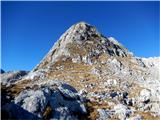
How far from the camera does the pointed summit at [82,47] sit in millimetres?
129262

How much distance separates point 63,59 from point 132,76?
99.2ft

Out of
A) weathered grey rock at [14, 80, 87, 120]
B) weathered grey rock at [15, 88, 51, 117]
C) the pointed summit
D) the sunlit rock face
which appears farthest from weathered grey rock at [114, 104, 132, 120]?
the pointed summit

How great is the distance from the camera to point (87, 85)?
99438 mm

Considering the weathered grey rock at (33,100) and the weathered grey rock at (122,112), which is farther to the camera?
the weathered grey rock at (122,112)

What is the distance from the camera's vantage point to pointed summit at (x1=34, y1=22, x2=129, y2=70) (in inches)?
5089

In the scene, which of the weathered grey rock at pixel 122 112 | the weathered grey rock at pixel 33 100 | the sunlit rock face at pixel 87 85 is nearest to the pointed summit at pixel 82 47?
the sunlit rock face at pixel 87 85

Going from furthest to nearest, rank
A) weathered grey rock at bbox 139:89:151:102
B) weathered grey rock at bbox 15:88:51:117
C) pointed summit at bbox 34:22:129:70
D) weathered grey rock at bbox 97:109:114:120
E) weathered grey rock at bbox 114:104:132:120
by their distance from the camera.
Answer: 1. pointed summit at bbox 34:22:129:70
2. weathered grey rock at bbox 139:89:151:102
3. weathered grey rock at bbox 114:104:132:120
4. weathered grey rock at bbox 97:109:114:120
5. weathered grey rock at bbox 15:88:51:117

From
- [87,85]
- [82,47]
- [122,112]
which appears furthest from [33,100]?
[82,47]

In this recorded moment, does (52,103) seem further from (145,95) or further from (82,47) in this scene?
(82,47)

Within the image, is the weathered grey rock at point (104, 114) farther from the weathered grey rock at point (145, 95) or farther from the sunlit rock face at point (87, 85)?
the weathered grey rock at point (145, 95)

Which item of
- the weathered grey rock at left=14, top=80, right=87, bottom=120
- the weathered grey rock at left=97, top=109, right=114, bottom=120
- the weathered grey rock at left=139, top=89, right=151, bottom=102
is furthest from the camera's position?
the weathered grey rock at left=139, top=89, right=151, bottom=102

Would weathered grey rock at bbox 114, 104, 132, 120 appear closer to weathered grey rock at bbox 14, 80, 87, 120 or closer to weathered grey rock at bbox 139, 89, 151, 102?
weathered grey rock at bbox 14, 80, 87, 120

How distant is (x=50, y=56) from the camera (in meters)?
142

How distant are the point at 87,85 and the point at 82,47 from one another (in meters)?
38.9
